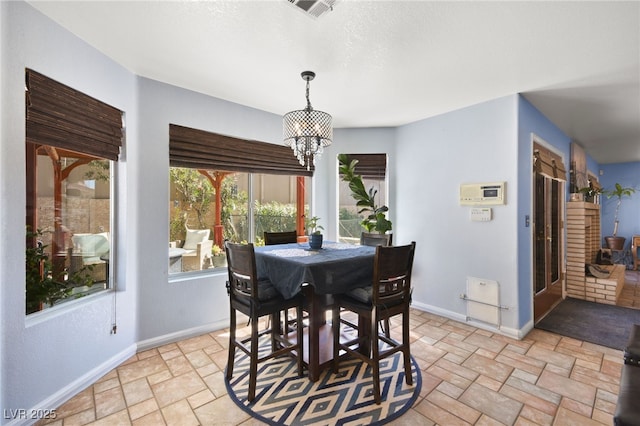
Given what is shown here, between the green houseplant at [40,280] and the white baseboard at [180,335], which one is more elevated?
the green houseplant at [40,280]

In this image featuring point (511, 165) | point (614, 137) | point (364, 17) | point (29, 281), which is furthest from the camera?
point (614, 137)

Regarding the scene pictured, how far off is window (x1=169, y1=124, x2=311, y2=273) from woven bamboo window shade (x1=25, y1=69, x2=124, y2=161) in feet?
1.89

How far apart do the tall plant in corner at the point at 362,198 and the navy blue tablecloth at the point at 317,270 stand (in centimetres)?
144

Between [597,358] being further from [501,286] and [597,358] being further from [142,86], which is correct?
[142,86]

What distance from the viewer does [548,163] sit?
381 centimetres

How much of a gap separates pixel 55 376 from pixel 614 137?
7717mm

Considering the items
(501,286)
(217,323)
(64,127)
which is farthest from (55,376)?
(501,286)

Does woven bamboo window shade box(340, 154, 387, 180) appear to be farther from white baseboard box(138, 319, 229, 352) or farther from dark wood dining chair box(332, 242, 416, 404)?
white baseboard box(138, 319, 229, 352)

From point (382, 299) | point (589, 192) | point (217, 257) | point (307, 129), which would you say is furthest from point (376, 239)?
point (589, 192)

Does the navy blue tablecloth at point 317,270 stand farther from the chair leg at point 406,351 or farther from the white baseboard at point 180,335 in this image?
the white baseboard at point 180,335

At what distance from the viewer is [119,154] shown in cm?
259

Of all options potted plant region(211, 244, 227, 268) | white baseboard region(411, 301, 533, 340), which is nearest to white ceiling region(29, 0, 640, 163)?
potted plant region(211, 244, 227, 268)

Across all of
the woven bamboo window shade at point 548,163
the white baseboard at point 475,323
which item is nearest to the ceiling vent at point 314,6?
the woven bamboo window shade at point 548,163

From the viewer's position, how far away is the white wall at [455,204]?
10.2 ft
